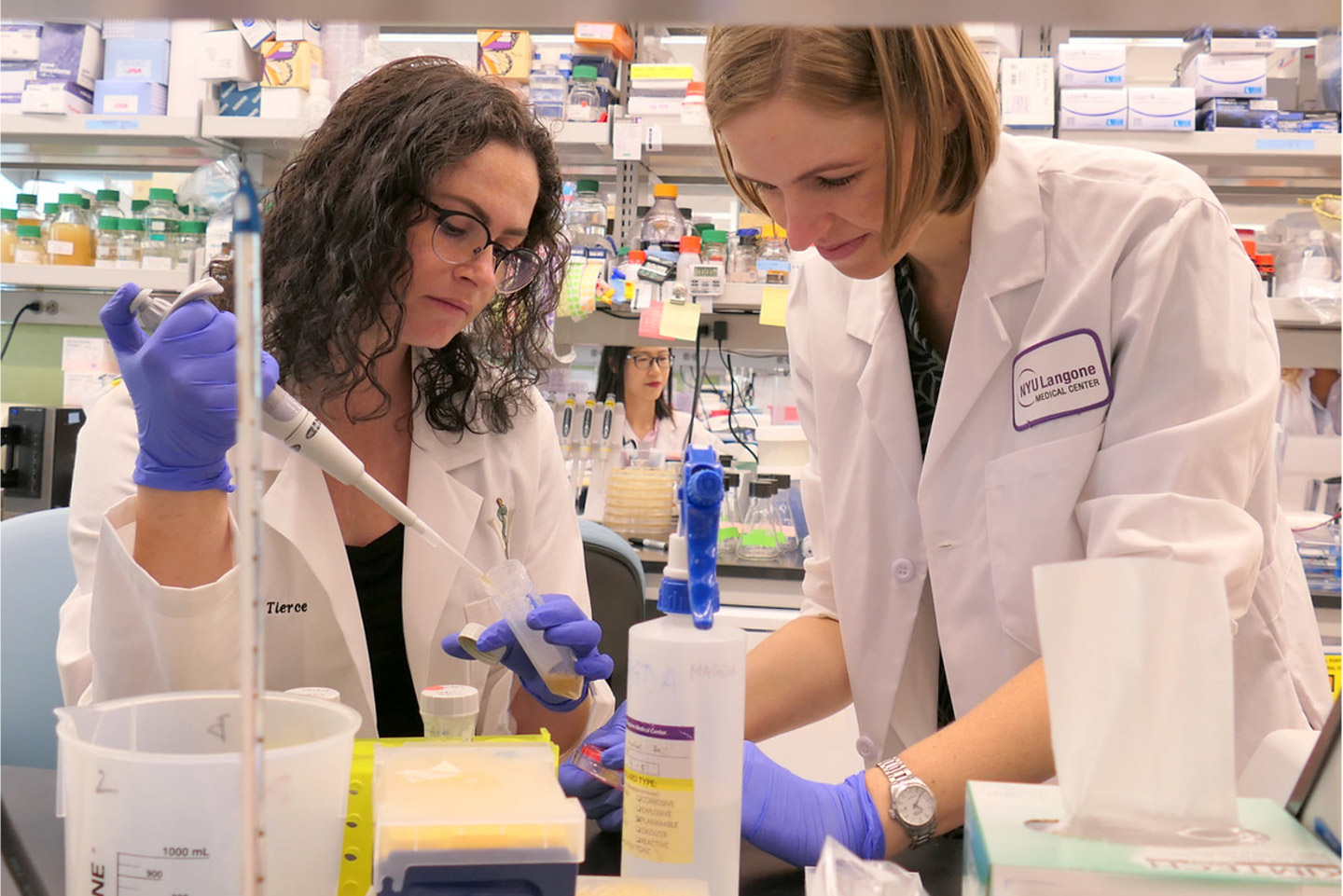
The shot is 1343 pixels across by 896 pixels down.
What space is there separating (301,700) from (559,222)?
3.93 ft

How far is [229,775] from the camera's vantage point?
577 millimetres

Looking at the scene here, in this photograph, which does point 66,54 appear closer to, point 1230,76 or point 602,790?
point 602,790

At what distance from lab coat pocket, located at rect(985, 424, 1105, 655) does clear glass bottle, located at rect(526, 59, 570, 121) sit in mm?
1960

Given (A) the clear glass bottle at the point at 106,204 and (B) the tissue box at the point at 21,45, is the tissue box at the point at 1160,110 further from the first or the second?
(B) the tissue box at the point at 21,45

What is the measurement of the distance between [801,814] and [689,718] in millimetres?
252

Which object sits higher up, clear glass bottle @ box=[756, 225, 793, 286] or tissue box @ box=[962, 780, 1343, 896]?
clear glass bottle @ box=[756, 225, 793, 286]

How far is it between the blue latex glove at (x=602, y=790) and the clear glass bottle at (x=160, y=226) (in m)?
2.72

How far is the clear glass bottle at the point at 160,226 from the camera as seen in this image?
314cm

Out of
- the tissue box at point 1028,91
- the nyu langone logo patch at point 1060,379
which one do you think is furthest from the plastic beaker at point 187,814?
the tissue box at point 1028,91

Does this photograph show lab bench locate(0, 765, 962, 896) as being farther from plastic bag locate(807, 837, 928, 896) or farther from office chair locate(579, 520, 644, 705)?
office chair locate(579, 520, 644, 705)

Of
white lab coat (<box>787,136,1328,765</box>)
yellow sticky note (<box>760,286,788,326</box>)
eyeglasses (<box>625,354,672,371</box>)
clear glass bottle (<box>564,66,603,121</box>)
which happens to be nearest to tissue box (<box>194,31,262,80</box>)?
clear glass bottle (<box>564,66,603,121</box>)

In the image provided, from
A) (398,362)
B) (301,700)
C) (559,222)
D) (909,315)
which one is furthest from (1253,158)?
(301,700)

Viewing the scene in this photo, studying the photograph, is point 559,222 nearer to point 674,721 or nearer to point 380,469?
point 380,469

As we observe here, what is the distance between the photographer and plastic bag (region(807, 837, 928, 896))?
65 cm
